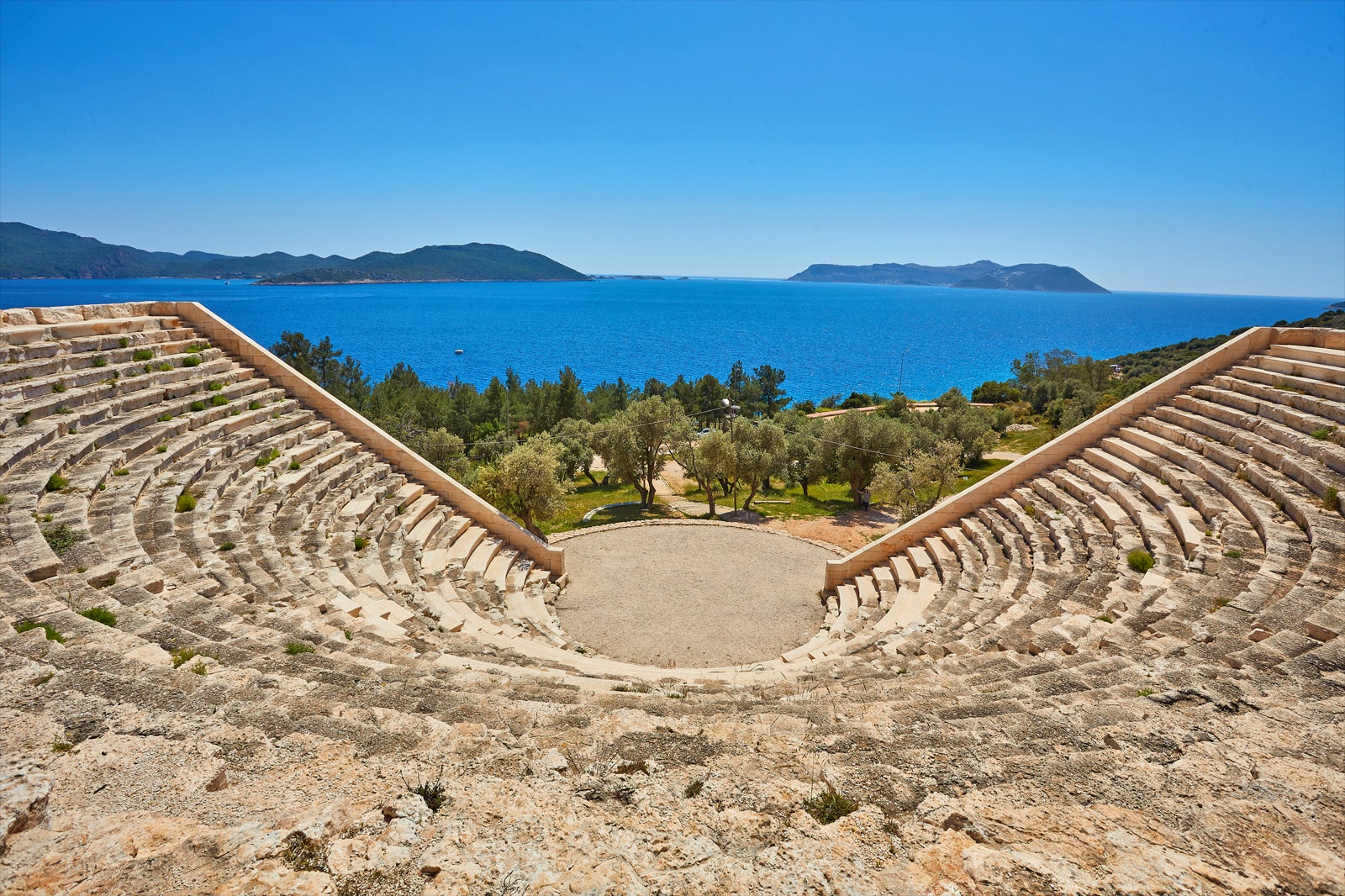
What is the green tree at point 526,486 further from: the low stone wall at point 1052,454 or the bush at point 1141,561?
the bush at point 1141,561

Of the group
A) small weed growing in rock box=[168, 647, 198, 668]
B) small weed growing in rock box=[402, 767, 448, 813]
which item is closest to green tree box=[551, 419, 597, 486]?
small weed growing in rock box=[168, 647, 198, 668]

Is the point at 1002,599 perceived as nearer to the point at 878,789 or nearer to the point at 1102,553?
the point at 1102,553

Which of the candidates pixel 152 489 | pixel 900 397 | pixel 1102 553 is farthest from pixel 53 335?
pixel 900 397

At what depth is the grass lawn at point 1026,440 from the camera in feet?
155

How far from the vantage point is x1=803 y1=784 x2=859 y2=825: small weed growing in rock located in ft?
14.4

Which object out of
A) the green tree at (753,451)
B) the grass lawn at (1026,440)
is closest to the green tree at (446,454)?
the green tree at (753,451)

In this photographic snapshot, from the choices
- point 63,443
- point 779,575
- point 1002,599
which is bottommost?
point 779,575

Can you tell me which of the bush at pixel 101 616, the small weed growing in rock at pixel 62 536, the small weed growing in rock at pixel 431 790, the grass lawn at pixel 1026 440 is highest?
the small weed growing in rock at pixel 62 536

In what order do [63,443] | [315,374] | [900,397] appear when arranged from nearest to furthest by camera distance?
1. [63,443]
2. [315,374]
3. [900,397]

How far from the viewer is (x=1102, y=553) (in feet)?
39.2

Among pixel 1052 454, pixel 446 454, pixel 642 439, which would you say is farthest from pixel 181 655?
pixel 446 454

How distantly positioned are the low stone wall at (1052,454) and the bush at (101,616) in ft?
47.7

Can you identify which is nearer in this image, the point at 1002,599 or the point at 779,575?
the point at 1002,599

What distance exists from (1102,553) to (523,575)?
42.1 ft
